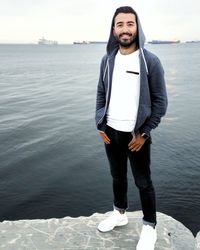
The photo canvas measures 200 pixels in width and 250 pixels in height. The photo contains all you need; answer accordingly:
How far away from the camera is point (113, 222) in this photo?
18.3ft

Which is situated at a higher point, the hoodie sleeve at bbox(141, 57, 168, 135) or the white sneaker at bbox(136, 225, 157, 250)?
the hoodie sleeve at bbox(141, 57, 168, 135)

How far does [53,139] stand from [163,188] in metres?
6.30

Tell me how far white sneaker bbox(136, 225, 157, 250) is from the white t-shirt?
165 cm

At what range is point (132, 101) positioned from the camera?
4.62 m

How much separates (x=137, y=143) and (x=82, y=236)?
2.02 meters

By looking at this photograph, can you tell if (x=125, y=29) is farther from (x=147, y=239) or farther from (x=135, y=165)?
(x=147, y=239)

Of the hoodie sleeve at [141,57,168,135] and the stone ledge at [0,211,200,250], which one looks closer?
the hoodie sleeve at [141,57,168,135]

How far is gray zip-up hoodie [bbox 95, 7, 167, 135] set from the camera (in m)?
4.40

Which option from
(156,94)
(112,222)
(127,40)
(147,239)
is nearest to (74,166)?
(112,222)

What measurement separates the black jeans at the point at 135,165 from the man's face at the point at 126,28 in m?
1.31

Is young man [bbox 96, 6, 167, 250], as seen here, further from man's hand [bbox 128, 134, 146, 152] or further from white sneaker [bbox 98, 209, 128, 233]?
white sneaker [bbox 98, 209, 128, 233]

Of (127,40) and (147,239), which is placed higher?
(127,40)

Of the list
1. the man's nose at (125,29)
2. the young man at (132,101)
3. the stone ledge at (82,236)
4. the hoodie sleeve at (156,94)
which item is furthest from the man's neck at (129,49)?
the stone ledge at (82,236)

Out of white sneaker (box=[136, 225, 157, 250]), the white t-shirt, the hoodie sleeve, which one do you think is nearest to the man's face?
the white t-shirt
